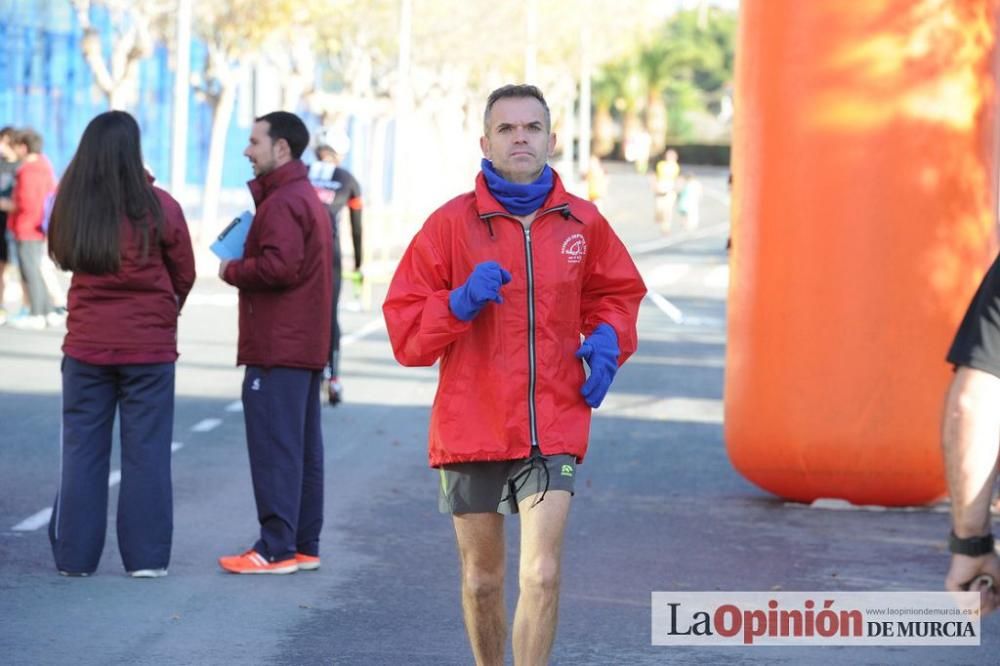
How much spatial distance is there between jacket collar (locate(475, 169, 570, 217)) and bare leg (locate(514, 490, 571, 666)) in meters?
0.82

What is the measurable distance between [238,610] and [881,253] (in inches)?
165

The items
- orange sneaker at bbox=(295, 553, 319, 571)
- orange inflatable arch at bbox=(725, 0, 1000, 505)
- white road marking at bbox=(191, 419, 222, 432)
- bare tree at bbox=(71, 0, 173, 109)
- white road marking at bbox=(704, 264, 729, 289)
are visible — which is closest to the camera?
orange sneaker at bbox=(295, 553, 319, 571)

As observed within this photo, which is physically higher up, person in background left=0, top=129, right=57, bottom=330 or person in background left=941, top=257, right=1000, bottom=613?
person in background left=941, top=257, right=1000, bottom=613

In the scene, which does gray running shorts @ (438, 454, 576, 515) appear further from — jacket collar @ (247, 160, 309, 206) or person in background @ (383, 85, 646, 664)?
jacket collar @ (247, 160, 309, 206)

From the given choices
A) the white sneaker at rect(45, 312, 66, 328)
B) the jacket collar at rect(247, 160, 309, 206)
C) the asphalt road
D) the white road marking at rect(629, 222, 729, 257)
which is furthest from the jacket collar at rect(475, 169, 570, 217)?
the white road marking at rect(629, 222, 729, 257)

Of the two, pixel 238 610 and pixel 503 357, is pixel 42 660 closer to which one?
pixel 238 610

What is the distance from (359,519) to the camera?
9883 mm

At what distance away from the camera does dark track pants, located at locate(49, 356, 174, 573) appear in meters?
8.18

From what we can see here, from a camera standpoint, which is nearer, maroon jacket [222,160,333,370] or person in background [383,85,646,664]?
person in background [383,85,646,664]

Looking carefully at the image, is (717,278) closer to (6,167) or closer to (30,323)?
(30,323)

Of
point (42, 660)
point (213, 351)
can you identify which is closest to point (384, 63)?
point (213, 351)

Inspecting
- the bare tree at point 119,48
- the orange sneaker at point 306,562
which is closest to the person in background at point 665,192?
the bare tree at point 119,48

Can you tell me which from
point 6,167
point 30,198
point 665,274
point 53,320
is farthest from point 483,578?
point 665,274

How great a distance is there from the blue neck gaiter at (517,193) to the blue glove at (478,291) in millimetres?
257
